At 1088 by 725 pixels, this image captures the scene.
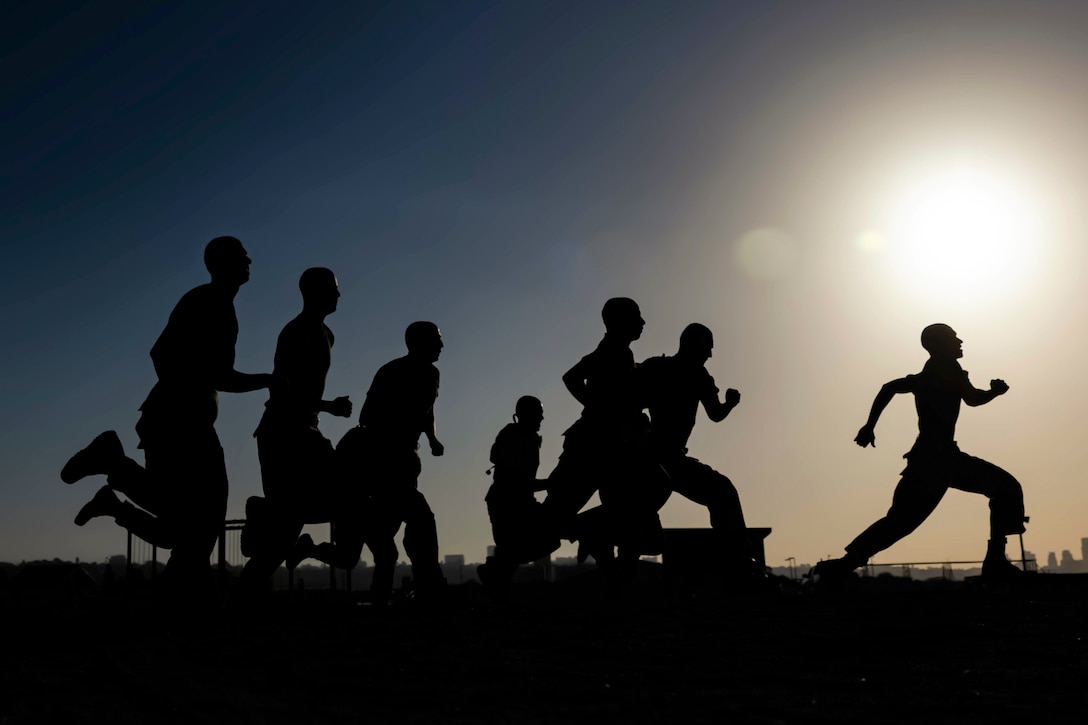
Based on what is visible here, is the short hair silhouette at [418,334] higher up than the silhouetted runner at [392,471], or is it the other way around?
the short hair silhouette at [418,334]

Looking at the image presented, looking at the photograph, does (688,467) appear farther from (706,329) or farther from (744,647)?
(744,647)

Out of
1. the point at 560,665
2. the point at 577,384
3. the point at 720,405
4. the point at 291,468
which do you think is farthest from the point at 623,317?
the point at 560,665

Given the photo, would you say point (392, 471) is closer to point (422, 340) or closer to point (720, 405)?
point (422, 340)

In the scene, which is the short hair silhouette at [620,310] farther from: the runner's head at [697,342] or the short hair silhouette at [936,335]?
the short hair silhouette at [936,335]

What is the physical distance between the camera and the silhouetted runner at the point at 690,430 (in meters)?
9.41

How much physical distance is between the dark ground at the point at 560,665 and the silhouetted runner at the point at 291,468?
0.53 m

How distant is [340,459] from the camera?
8.13 metres

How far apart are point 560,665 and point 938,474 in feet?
23.0

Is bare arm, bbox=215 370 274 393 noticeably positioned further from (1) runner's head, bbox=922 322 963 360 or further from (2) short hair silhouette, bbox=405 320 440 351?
(1) runner's head, bbox=922 322 963 360

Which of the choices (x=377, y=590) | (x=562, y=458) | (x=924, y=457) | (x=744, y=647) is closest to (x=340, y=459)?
(x=377, y=590)

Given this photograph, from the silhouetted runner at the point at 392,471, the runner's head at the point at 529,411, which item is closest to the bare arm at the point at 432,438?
the silhouetted runner at the point at 392,471

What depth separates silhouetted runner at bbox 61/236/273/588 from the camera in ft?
22.5

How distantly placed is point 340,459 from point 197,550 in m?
1.52

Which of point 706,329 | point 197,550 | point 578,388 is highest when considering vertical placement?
point 706,329
